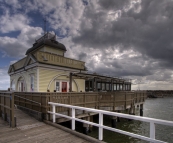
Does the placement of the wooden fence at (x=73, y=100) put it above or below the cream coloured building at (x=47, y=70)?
below

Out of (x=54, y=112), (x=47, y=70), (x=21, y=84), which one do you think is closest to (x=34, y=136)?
(x=54, y=112)

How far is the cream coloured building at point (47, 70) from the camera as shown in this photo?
1478 cm

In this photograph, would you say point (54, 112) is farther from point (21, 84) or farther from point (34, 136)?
point (21, 84)

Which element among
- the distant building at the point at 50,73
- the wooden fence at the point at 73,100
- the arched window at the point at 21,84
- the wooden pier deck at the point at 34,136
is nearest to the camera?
the wooden pier deck at the point at 34,136

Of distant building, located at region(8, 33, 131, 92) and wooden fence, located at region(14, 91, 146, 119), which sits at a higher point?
distant building, located at region(8, 33, 131, 92)

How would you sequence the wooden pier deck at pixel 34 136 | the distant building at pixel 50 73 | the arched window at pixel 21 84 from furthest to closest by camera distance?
the arched window at pixel 21 84 → the distant building at pixel 50 73 → the wooden pier deck at pixel 34 136

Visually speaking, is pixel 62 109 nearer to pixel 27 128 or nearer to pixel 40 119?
pixel 40 119

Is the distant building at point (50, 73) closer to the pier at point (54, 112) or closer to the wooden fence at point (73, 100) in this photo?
the wooden fence at point (73, 100)

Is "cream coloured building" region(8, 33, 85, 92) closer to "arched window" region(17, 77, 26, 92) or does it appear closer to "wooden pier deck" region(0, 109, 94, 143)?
"arched window" region(17, 77, 26, 92)

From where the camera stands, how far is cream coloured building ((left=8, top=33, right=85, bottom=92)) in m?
14.8

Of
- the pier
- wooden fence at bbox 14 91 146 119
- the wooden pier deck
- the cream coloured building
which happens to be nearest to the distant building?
the cream coloured building

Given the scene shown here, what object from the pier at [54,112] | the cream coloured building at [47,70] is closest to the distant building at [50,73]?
the cream coloured building at [47,70]

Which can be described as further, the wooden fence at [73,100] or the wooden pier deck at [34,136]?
the wooden fence at [73,100]

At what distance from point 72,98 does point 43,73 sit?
623cm
